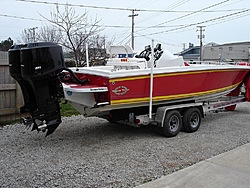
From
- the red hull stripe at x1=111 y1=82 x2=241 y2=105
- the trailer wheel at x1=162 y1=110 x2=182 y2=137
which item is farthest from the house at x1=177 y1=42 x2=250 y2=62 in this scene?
the trailer wheel at x1=162 y1=110 x2=182 y2=137

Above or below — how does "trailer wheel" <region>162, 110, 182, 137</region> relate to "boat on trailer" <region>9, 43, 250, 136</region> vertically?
below

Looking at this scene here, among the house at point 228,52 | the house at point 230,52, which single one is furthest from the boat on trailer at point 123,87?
the house at point 230,52

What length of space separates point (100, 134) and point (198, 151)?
236cm

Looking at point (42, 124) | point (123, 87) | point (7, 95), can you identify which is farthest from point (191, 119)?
point (7, 95)

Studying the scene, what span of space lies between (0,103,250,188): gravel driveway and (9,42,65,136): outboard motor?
0.70 metres

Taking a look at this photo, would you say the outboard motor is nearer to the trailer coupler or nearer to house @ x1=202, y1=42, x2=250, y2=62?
the trailer coupler

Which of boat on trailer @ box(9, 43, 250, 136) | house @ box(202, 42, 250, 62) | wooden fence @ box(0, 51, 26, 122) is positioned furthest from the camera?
house @ box(202, 42, 250, 62)

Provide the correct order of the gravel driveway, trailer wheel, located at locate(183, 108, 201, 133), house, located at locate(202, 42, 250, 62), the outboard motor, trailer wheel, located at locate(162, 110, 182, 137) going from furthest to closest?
house, located at locate(202, 42, 250, 62), trailer wheel, located at locate(183, 108, 201, 133), trailer wheel, located at locate(162, 110, 182, 137), the outboard motor, the gravel driveway

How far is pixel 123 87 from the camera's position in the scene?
591 cm

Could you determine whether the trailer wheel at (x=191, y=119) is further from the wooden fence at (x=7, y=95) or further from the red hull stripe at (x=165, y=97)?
the wooden fence at (x=7, y=95)

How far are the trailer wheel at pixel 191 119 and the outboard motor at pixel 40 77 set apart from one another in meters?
3.00

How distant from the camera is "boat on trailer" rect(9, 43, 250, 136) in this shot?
17.6 ft

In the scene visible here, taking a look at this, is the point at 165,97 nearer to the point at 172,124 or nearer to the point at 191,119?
the point at 172,124

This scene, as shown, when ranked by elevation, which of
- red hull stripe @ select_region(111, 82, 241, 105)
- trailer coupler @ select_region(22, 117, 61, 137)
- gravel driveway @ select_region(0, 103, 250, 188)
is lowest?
gravel driveway @ select_region(0, 103, 250, 188)
